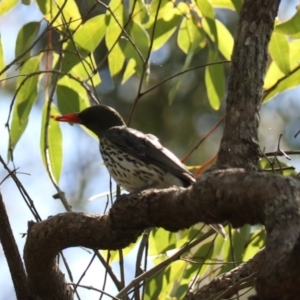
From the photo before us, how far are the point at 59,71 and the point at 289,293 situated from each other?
6.49 ft

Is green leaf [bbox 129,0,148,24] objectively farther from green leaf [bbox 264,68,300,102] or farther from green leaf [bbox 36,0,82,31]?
green leaf [bbox 264,68,300,102]

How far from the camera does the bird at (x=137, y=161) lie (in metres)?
3.69

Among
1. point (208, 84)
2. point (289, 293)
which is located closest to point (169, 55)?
point (208, 84)

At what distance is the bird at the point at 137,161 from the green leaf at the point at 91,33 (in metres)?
0.37

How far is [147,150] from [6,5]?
968 millimetres

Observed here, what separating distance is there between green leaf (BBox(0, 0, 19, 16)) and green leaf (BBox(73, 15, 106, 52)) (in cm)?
32

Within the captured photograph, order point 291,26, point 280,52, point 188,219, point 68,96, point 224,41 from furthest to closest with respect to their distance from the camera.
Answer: point 68,96
point 224,41
point 280,52
point 291,26
point 188,219

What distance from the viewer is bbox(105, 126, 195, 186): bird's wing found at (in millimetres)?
3638

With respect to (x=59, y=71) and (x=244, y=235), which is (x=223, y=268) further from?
(x=59, y=71)

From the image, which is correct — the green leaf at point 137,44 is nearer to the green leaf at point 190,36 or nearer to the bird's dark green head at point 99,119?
the green leaf at point 190,36

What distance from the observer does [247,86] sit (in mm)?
2551

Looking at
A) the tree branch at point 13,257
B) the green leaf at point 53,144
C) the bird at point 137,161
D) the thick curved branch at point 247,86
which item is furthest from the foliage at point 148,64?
the thick curved branch at point 247,86

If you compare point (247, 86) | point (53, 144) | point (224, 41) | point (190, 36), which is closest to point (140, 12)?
point (190, 36)

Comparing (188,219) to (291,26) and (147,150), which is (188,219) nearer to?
(291,26)
